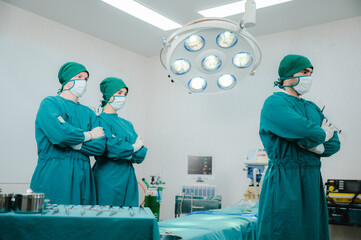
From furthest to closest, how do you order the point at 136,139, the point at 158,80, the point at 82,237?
the point at 158,80 < the point at 136,139 < the point at 82,237

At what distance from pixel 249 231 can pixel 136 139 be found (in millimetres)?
1185

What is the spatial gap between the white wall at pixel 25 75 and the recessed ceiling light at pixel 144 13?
1.14 meters

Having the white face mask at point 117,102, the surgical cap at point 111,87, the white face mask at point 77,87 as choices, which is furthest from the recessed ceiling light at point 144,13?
the white face mask at point 77,87

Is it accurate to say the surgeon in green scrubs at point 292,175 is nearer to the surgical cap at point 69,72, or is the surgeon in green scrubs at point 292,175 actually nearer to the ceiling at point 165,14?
the surgical cap at point 69,72

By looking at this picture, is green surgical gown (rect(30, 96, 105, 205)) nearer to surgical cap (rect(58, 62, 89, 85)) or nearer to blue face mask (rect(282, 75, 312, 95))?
surgical cap (rect(58, 62, 89, 85))

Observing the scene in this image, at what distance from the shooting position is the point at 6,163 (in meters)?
4.10

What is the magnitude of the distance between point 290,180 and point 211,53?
0.80 m

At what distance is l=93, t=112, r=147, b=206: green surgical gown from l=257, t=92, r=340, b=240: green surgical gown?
1.16 metres

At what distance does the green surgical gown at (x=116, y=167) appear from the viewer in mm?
2514

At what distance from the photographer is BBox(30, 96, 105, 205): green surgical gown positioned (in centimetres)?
207

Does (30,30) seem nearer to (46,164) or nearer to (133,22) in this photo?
(133,22)

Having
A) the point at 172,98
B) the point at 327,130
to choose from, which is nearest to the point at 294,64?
the point at 327,130

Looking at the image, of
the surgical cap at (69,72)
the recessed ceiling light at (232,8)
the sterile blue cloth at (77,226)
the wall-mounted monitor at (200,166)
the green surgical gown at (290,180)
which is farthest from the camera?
the wall-mounted monitor at (200,166)

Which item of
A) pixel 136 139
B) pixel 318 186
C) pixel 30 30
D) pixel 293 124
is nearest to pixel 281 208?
pixel 318 186
